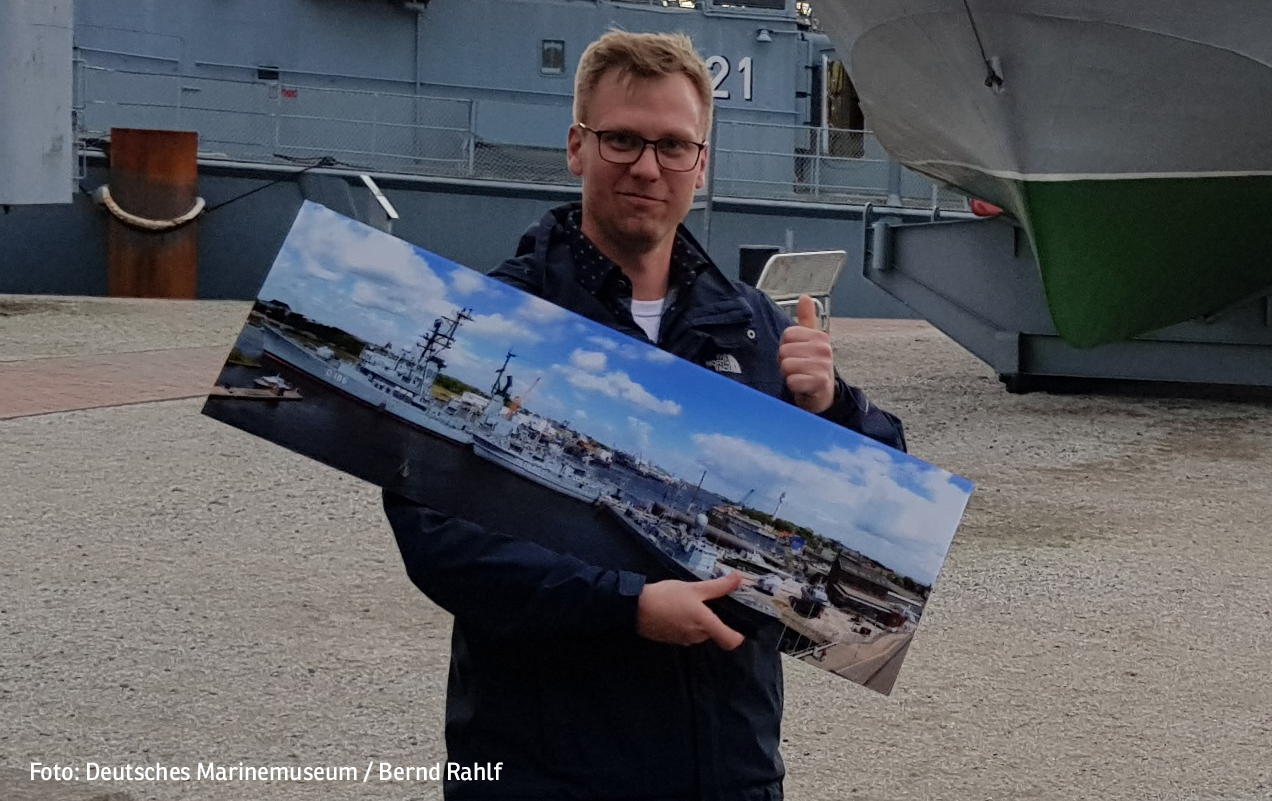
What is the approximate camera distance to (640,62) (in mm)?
1977

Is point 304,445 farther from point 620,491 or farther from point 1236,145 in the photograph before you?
point 1236,145

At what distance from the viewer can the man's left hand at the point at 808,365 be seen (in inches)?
80.0

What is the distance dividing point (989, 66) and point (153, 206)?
9.79m

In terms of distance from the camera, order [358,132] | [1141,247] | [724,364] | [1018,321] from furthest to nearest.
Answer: [358,132] → [1018,321] → [1141,247] → [724,364]

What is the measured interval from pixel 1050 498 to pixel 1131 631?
7.29 feet

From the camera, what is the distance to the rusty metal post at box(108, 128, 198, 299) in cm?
1521

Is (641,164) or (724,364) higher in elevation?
(641,164)

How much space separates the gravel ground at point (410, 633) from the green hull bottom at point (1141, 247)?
102 cm

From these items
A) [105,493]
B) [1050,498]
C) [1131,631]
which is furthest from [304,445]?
[1050,498]

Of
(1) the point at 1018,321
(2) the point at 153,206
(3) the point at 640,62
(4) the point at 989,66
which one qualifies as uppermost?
(4) the point at 989,66

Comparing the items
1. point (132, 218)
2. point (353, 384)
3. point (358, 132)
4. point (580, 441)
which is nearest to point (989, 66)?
point (580, 441)

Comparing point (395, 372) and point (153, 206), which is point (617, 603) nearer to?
point (395, 372)

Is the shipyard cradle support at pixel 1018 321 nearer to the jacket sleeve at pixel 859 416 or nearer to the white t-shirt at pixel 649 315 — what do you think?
the jacket sleeve at pixel 859 416

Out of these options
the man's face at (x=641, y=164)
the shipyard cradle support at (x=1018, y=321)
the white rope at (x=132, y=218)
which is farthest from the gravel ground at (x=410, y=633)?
the white rope at (x=132, y=218)
